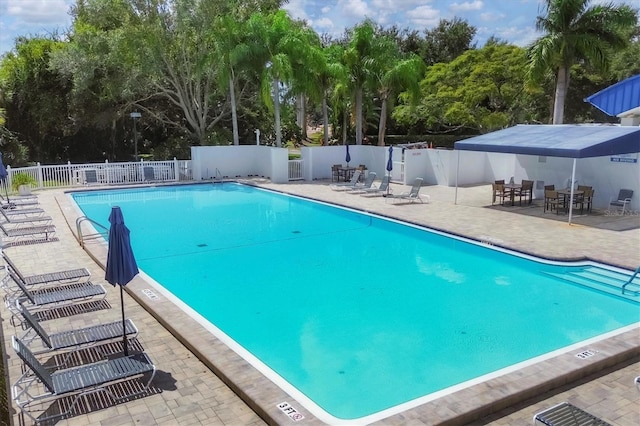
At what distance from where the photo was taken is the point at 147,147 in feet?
104

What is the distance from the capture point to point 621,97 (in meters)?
15.9

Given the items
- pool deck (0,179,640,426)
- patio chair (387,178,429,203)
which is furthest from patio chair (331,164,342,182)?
pool deck (0,179,640,426)

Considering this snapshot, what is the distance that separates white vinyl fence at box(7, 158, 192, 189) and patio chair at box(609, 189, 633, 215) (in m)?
17.0

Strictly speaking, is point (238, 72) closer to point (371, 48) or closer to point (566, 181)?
point (371, 48)

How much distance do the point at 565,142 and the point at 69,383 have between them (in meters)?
13.0

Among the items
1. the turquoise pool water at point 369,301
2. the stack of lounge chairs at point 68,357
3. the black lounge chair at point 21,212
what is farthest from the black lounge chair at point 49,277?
the black lounge chair at point 21,212

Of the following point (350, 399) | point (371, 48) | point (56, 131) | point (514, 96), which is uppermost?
point (371, 48)

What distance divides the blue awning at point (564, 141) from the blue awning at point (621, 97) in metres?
1.34

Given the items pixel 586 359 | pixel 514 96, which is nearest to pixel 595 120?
pixel 514 96

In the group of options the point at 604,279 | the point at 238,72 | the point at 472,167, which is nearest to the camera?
the point at 604,279

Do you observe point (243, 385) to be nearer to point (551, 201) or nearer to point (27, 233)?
point (27, 233)

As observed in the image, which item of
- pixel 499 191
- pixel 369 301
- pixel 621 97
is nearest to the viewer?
pixel 369 301

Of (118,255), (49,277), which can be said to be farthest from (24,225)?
(118,255)

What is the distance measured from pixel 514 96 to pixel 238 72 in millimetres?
14729
